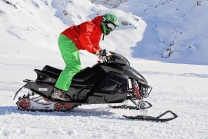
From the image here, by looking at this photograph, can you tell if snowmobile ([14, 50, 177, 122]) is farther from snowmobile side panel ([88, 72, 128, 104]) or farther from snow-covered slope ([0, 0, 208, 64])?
snow-covered slope ([0, 0, 208, 64])

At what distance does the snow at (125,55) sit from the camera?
3953 millimetres

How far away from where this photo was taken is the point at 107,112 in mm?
5191

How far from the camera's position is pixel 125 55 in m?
46.8

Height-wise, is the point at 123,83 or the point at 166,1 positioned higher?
the point at 166,1

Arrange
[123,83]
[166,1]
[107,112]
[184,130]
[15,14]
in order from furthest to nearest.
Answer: [166,1], [15,14], [107,112], [123,83], [184,130]

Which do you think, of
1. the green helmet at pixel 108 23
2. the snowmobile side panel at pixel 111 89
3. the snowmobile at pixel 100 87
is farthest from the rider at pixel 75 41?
the snowmobile side panel at pixel 111 89

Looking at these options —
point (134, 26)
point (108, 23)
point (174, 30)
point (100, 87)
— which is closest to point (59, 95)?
point (100, 87)

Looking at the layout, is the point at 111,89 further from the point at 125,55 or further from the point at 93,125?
the point at 125,55

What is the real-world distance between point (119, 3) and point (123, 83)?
3020 inches

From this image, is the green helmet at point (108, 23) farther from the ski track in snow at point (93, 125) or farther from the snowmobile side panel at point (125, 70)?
the ski track in snow at point (93, 125)

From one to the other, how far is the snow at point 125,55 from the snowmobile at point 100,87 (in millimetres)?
241

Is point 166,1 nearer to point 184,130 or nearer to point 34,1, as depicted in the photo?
point 34,1

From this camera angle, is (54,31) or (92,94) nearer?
(92,94)

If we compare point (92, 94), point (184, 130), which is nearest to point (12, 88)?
point (92, 94)
